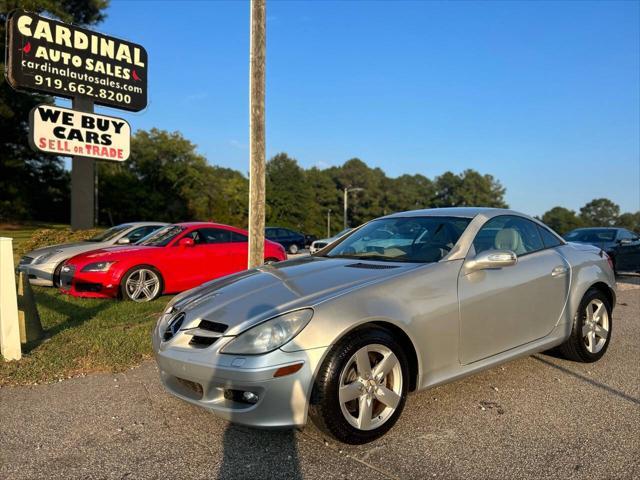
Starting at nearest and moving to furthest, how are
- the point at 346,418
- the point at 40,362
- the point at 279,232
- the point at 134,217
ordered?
the point at 346,418
the point at 40,362
the point at 279,232
the point at 134,217

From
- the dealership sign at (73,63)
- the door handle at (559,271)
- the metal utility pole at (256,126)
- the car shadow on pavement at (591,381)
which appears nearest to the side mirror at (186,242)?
the metal utility pole at (256,126)

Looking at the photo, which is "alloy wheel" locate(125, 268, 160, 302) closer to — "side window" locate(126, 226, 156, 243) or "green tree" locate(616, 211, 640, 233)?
"side window" locate(126, 226, 156, 243)

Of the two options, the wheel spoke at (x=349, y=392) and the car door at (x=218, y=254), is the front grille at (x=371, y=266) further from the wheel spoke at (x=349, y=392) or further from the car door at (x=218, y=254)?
the car door at (x=218, y=254)

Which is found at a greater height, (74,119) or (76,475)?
(74,119)

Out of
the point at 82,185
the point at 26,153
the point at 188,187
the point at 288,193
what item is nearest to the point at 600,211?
the point at 288,193

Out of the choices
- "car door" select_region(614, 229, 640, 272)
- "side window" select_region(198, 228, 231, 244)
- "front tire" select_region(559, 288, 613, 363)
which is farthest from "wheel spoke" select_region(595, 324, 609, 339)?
"car door" select_region(614, 229, 640, 272)

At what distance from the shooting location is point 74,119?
43.0 feet

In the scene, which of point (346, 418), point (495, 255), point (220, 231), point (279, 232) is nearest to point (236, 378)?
A: point (346, 418)

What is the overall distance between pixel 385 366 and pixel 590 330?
106 inches

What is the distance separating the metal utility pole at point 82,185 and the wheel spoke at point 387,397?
12646 millimetres

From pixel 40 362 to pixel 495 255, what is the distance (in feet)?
13.4

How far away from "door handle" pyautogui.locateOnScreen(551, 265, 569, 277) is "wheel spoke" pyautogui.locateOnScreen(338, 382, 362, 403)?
90.4 inches

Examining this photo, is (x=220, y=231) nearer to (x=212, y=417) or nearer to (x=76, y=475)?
(x=212, y=417)

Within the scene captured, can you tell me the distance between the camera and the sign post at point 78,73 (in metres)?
12.6
